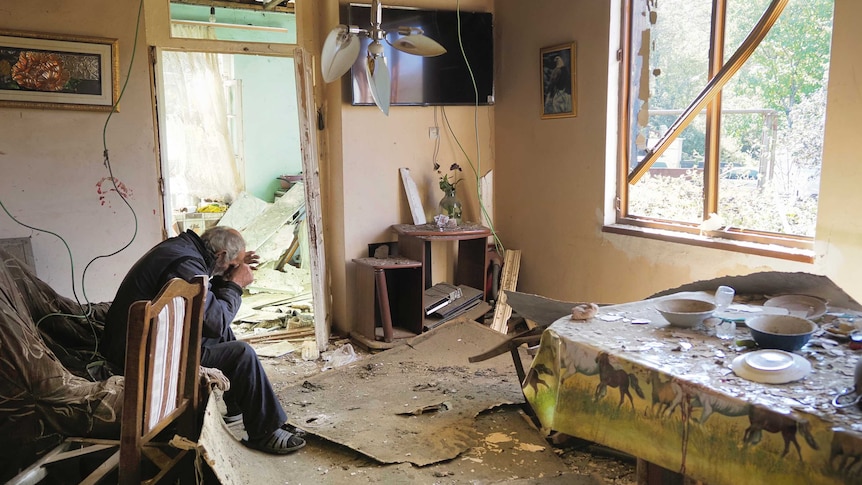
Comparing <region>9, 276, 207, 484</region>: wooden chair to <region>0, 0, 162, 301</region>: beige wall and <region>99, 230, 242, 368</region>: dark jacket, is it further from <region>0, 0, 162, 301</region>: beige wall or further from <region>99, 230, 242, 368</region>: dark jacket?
<region>0, 0, 162, 301</region>: beige wall

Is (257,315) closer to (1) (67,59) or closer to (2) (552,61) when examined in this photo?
(1) (67,59)

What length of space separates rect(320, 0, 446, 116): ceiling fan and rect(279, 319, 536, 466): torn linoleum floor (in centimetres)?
161

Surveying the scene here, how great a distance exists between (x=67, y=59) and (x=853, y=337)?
411cm

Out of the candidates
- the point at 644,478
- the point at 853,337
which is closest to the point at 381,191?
the point at 644,478

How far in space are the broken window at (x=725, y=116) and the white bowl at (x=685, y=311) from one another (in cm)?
130

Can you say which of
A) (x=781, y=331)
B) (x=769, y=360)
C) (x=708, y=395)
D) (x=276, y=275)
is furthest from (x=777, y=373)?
(x=276, y=275)

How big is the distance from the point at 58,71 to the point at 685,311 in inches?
144

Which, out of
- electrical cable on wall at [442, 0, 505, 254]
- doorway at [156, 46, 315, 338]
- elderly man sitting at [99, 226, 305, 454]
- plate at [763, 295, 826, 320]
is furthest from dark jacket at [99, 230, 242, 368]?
doorway at [156, 46, 315, 338]

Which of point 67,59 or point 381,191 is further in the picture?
point 381,191

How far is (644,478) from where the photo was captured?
2094 millimetres

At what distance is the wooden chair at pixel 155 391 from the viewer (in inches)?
67.4

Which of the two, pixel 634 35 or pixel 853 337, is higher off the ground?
pixel 634 35

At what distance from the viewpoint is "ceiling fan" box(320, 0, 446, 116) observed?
3219 millimetres

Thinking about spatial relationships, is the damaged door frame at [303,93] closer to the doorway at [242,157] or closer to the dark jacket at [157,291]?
the dark jacket at [157,291]
